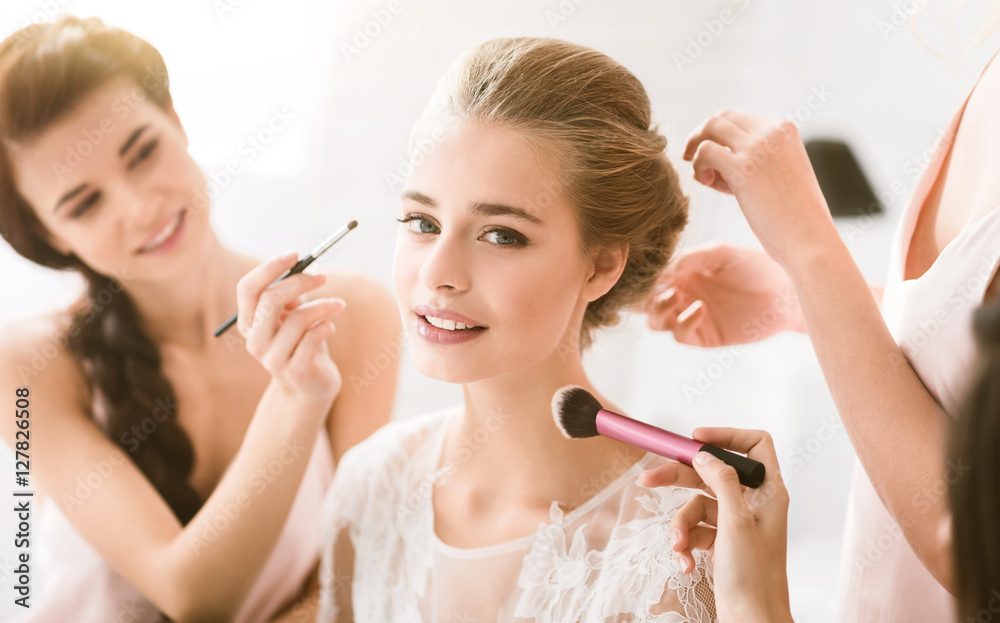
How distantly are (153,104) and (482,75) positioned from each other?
425 mm

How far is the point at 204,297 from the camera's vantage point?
973mm

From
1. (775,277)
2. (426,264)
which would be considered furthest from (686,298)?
(426,264)

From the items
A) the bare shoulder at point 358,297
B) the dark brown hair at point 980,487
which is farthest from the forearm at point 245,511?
the dark brown hair at point 980,487

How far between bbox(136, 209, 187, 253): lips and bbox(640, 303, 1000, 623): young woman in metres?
0.64

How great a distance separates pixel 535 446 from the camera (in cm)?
85

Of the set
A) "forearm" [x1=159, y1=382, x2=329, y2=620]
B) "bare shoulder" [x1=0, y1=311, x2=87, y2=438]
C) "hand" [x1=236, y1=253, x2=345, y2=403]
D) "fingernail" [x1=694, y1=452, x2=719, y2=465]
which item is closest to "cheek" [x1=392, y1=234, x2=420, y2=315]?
"hand" [x1=236, y1=253, x2=345, y2=403]

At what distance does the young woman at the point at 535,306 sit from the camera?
0.75 metres

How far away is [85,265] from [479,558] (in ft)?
1.95

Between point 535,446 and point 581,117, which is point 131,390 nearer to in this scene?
point 535,446

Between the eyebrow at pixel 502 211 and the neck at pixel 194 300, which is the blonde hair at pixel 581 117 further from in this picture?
the neck at pixel 194 300

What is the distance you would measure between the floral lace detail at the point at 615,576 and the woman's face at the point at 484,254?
7.9 inches

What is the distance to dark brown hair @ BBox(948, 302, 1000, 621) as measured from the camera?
439 mm

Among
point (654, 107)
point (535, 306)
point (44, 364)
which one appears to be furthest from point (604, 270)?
point (44, 364)

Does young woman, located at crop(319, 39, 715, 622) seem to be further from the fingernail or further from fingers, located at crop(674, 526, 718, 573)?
the fingernail
